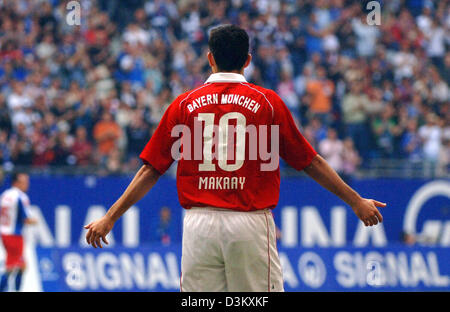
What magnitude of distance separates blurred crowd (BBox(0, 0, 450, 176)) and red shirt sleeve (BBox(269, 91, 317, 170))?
972cm

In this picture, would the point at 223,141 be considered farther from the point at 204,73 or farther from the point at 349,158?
the point at 204,73

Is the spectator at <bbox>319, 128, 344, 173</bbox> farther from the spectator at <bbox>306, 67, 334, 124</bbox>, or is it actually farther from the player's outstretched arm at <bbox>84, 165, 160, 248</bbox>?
the player's outstretched arm at <bbox>84, 165, 160, 248</bbox>

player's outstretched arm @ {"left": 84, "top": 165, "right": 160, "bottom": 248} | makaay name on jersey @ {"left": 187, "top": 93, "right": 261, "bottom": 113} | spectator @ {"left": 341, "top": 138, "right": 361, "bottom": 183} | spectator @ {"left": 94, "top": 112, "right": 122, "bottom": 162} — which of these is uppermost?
spectator @ {"left": 94, "top": 112, "right": 122, "bottom": 162}

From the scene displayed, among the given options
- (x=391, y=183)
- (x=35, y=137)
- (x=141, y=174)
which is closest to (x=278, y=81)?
(x=391, y=183)

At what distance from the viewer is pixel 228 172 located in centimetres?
475

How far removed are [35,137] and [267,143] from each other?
1054 centimetres

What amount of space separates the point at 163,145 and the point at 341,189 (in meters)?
1.06

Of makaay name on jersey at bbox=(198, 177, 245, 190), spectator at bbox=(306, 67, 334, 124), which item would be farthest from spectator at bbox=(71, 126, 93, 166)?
makaay name on jersey at bbox=(198, 177, 245, 190)

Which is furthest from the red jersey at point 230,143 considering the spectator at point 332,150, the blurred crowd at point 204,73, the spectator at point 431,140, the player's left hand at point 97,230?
the spectator at point 431,140

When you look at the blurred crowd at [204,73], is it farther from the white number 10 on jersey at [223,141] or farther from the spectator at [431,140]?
the white number 10 on jersey at [223,141]

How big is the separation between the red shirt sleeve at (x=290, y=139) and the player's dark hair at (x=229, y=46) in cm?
28

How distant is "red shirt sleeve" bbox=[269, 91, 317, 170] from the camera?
4828 mm

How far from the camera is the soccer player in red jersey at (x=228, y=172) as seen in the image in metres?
4.70
